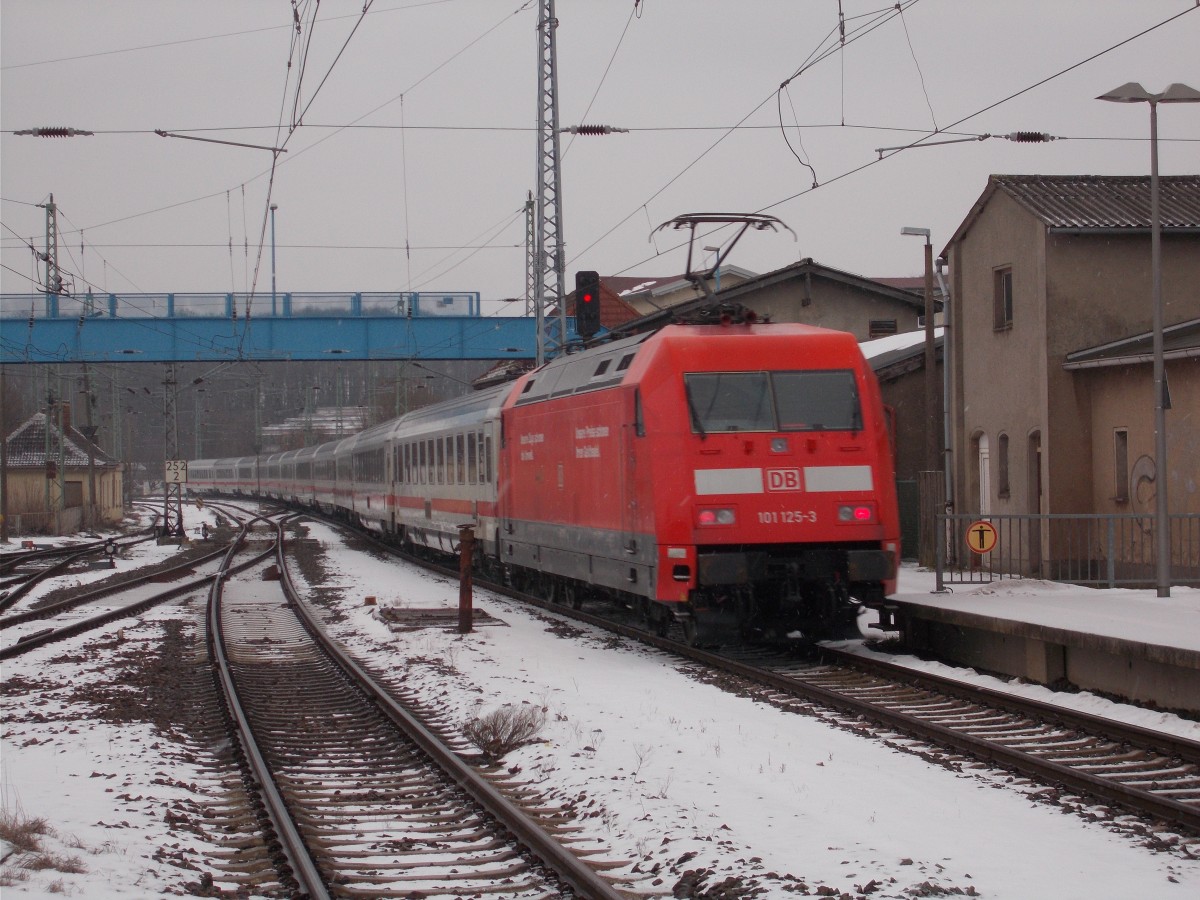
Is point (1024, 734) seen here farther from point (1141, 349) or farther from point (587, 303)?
point (587, 303)

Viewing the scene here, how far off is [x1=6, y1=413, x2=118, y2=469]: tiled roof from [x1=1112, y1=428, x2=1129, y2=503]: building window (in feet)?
130

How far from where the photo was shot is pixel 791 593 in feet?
40.7

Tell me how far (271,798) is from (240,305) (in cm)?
3277

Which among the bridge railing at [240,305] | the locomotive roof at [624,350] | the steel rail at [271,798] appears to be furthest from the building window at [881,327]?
the steel rail at [271,798]

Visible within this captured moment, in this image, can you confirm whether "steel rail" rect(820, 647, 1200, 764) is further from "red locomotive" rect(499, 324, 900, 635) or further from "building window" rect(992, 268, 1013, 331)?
"building window" rect(992, 268, 1013, 331)

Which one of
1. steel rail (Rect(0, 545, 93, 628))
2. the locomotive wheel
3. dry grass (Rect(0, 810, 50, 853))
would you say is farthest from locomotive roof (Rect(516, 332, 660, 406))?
steel rail (Rect(0, 545, 93, 628))

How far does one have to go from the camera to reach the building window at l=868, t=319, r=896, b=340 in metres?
37.2

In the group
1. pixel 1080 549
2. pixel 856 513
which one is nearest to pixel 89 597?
pixel 856 513

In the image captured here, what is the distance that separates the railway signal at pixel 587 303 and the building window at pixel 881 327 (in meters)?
16.7

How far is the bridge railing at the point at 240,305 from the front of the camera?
123ft

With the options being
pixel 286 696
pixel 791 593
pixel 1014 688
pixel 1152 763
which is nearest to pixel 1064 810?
pixel 1152 763

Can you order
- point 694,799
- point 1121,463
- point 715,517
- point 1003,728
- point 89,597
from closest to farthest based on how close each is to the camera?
point 694,799 < point 1003,728 < point 715,517 < point 1121,463 < point 89,597

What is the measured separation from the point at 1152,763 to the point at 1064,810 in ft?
4.62

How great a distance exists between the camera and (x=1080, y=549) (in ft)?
65.3
